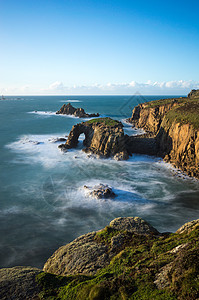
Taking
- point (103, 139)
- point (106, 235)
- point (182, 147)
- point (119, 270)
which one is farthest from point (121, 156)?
point (119, 270)

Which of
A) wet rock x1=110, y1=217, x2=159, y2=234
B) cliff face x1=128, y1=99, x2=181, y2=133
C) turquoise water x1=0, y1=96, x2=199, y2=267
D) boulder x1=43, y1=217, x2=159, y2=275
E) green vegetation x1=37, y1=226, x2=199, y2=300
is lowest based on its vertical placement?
turquoise water x1=0, y1=96, x2=199, y2=267

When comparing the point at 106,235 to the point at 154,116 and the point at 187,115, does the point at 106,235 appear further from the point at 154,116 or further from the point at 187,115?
the point at 154,116

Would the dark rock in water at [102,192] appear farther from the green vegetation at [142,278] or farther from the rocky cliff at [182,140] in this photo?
the rocky cliff at [182,140]

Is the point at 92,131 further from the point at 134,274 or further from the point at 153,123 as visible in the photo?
the point at 134,274

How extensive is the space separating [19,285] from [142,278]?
6964mm

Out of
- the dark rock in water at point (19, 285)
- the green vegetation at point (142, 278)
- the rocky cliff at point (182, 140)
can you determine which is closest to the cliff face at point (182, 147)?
the rocky cliff at point (182, 140)

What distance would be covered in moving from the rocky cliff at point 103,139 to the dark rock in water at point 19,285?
38.5 m

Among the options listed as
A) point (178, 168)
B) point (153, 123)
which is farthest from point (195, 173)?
point (153, 123)

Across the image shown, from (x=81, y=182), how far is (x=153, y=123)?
4880 cm

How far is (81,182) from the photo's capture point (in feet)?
123

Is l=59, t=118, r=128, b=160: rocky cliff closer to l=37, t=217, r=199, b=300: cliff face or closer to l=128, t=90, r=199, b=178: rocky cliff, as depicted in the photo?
l=128, t=90, r=199, b=178: rocky cliff

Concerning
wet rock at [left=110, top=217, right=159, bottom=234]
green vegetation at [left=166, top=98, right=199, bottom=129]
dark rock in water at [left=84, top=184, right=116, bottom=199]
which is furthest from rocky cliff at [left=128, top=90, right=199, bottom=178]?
wet rock at [left=110, top=217, right=159, bottom=234]

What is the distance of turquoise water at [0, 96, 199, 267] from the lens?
76.6 feet

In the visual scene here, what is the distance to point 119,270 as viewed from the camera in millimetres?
11453
